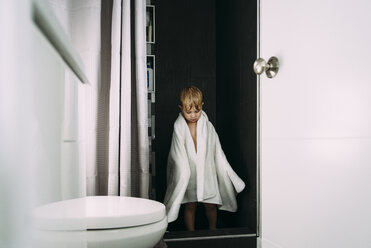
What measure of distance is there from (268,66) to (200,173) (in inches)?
32.0

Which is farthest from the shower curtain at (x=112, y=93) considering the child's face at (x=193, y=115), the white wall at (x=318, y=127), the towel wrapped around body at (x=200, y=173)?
the white wall at (x=318, y=127)

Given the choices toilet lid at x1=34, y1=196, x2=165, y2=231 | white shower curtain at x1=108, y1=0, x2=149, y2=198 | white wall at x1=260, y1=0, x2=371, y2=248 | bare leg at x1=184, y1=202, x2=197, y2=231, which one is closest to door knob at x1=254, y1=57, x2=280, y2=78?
white wall at x1=260, y1=0, x2=371, y2=248

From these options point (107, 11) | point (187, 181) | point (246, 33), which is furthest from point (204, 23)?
point (187, 181)

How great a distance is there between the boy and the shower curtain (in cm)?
18

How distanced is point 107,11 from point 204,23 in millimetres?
755

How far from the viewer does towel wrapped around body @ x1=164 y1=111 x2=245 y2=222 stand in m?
1.80

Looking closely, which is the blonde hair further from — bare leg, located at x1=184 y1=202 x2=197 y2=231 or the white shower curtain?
bare leg, located at x1=184 y1=202 x2=197 y2=231

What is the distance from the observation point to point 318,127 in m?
0.94

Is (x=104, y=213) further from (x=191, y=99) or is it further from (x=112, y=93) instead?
(x=191, y=99)

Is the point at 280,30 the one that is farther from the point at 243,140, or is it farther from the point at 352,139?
the point at 243,140

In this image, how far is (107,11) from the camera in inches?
67.9

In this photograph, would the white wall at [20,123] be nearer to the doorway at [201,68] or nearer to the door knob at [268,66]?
the door knob at [268,66]

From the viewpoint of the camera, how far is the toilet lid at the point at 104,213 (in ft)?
1.39

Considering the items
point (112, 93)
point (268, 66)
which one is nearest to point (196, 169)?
point (112, 93)
